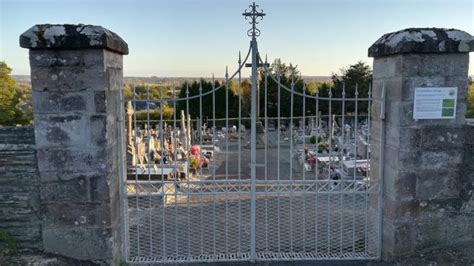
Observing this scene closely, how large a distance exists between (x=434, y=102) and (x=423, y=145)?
1.45 feet

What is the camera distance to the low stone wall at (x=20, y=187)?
3598 millimetres

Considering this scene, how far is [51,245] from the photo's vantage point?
145 inches

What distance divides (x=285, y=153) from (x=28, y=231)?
12.7m

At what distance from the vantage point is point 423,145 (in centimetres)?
377

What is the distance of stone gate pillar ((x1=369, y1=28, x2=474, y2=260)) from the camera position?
3668 millimetres

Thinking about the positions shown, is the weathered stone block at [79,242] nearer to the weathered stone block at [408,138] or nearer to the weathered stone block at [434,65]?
the weathered stone block at [408,138]

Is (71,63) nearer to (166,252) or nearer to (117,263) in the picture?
(117,263)

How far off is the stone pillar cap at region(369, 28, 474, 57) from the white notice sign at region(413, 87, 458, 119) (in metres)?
0.39

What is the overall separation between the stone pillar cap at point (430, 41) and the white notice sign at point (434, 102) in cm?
39

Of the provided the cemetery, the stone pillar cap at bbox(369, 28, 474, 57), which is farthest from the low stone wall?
the stone pillar cap at bbox(369, 28, 474, 57)

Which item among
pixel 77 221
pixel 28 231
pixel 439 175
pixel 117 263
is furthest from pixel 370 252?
pixel 28 231

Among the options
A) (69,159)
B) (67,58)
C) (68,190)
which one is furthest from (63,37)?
(68,190)

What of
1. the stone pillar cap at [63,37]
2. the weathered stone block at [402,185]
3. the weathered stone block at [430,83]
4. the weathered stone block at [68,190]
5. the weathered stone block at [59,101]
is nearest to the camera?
the stone pillar cap at [63,37]

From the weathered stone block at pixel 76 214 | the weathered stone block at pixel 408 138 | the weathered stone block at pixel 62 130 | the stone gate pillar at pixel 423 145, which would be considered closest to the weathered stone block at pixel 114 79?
the weathered stone block at pixel 62 130
